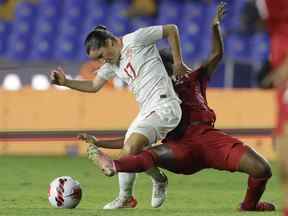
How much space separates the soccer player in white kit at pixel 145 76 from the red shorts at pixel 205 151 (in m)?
0.21

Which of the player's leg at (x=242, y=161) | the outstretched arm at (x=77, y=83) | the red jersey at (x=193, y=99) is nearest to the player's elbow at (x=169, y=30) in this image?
the red jersey at (x=193, y=99)

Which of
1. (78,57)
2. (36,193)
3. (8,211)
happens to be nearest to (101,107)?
(78,57)

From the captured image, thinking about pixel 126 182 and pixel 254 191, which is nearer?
pixel 254 191

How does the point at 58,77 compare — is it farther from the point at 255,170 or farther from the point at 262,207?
the point at 262,207

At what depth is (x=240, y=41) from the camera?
23922 mm

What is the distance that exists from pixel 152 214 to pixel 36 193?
355 cm

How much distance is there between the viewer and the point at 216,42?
10.2m

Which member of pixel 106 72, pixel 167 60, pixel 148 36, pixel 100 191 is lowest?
pixel 100 191

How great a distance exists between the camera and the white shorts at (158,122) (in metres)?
9.89

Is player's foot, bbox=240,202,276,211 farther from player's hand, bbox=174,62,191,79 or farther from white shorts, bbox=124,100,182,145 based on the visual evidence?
player's hand, bbox=174,62,191,79

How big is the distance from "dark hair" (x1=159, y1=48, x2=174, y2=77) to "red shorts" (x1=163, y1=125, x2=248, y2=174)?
701 mm

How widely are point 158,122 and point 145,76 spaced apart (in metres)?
0.49

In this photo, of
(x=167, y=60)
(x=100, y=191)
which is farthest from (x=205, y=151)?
(x=100, y=191)

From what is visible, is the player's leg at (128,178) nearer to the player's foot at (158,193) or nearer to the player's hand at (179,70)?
the player's foot at (158,193)
